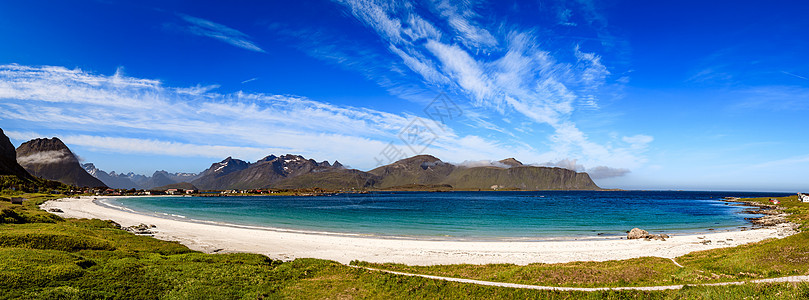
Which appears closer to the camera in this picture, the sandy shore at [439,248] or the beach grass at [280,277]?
the beach grass at [280,277]

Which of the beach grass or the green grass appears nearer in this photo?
the beach grass

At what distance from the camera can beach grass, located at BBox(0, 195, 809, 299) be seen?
1366 centimetres

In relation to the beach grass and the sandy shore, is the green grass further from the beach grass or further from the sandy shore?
the sandy shore

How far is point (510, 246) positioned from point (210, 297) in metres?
33.1

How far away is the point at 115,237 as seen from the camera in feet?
101

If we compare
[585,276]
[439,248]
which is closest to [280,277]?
[585,276]

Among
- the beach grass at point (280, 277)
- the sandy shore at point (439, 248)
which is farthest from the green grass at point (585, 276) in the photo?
the sandy shore at point (439, 248)

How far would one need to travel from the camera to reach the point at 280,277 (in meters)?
18.7

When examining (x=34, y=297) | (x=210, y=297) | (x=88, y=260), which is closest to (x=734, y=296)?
(x=210, y=297)

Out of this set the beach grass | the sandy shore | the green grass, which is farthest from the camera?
the sandy shore

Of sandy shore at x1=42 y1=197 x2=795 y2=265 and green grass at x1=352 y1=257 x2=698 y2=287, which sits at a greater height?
green grass at x1=352 y1=257 x2=698 y2=287

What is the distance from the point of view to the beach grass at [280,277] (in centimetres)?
1366

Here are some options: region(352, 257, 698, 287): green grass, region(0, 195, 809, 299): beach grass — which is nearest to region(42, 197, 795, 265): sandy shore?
region(0, 195, 809, 299): beach grass

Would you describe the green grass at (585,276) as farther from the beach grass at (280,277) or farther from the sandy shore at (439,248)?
the sandy shore at (439,248)
